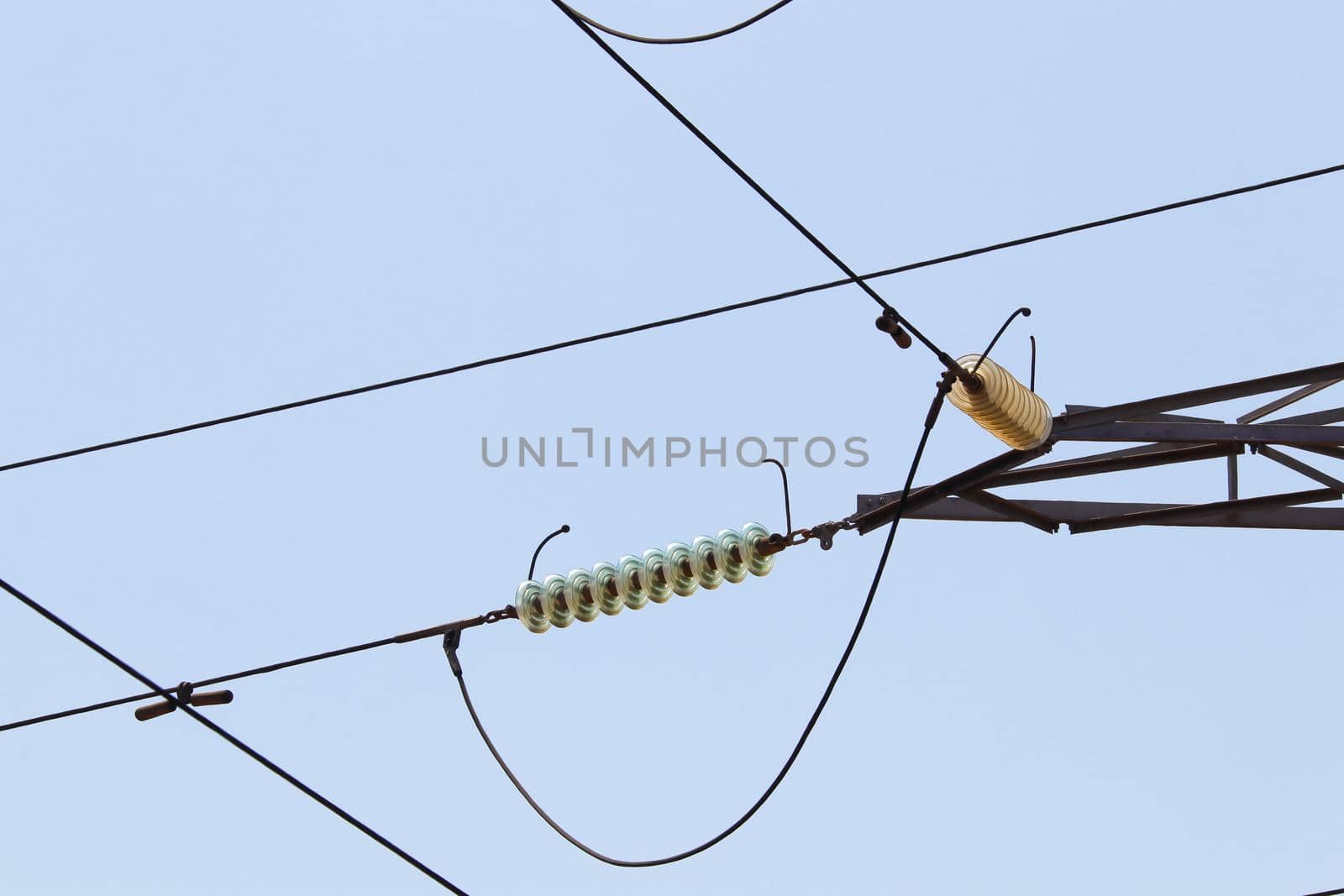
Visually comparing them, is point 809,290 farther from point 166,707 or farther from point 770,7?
point 166,707

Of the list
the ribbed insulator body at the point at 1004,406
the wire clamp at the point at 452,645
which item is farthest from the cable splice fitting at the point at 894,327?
the wire clamp at the point at 452,645

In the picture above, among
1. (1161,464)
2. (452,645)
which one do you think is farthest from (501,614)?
(1161,464)

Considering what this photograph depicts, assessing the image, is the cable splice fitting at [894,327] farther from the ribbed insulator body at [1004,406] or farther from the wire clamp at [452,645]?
the wire clamp at [452,645]

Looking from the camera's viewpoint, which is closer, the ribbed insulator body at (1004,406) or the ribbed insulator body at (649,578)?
the ribbed insulator body at (1004,406)

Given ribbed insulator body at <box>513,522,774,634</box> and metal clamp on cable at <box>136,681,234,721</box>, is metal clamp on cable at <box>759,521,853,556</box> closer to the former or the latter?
ribbed insulator body at <box>513,522,774,634</box>

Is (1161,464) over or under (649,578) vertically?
over

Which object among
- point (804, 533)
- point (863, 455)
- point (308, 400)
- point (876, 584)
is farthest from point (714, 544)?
point (863, 455)

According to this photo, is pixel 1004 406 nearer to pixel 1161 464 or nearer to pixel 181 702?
pixel 1161 464
